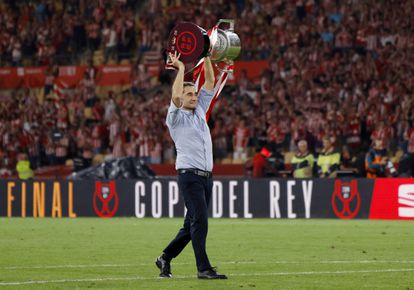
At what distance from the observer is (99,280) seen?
1310 cm

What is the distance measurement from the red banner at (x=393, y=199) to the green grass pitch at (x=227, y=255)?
1.02 meters

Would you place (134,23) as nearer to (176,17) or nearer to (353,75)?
(176,17)

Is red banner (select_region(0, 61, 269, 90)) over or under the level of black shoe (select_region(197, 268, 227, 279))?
over

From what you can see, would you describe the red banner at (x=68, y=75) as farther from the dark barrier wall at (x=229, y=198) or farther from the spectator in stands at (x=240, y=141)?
the dark barrier wall at (x=229, y=198)

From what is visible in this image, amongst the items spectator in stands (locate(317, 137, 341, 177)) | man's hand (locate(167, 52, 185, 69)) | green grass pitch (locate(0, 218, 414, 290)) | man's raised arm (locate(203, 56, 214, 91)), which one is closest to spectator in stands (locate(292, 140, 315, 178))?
spectator in stands (locate(317, 137, 341, 177))

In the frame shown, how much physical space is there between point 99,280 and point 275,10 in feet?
87.1

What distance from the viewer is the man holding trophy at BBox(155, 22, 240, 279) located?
13094 mm

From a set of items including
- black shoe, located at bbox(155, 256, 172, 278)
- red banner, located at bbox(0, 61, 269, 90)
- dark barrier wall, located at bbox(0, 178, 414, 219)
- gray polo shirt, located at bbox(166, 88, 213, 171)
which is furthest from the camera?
red banner, located at bbox(0, 61, 269, 90)

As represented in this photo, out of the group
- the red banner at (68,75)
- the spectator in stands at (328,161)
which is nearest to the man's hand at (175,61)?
the spectator in stands at (328,161)

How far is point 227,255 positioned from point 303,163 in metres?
13.0

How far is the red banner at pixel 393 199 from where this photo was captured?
2688 cm

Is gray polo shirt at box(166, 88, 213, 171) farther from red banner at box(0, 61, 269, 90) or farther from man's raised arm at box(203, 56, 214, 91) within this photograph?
red banner at box(0, 61, 269, 90)

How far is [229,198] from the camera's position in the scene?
96.1 ft

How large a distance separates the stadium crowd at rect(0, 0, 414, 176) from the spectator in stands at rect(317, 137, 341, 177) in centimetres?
62
